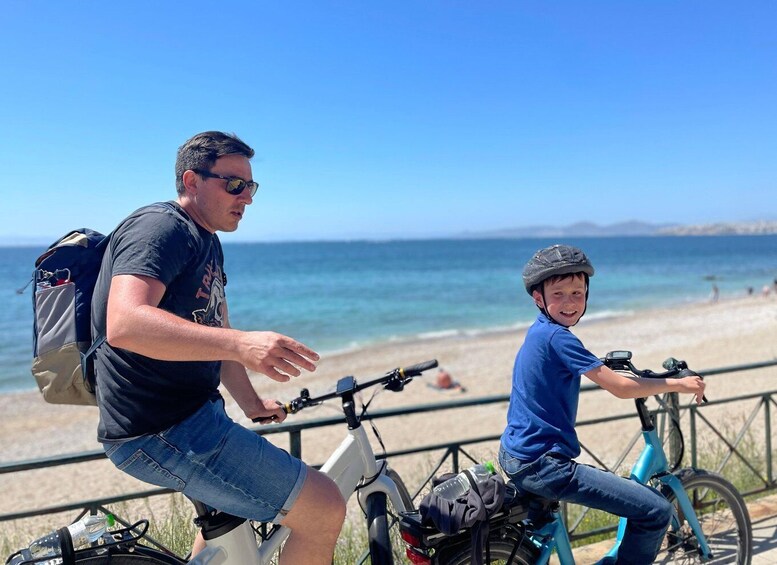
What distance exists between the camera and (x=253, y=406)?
251cm

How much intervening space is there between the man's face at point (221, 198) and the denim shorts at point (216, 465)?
2.09 ft

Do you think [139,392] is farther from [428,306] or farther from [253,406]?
[428,306]

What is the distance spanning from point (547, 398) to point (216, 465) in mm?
1394

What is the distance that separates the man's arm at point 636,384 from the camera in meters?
2.50

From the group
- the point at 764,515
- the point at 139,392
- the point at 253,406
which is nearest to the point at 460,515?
the point at 253,406

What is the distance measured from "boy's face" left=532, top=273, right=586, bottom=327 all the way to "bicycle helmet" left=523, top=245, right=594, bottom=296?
1.8 inches

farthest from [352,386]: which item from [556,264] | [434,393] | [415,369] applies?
[434,393]

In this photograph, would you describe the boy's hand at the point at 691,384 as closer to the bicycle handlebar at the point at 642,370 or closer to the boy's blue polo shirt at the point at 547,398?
the bicycle handlebar at the point at 642,370

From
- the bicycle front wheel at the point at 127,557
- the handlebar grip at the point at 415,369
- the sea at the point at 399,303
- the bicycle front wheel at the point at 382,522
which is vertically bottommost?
the sea at the point at 399,303

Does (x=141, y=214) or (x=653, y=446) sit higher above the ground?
(x=141, y=214)

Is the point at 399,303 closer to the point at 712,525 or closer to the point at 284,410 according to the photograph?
the point at 712,525

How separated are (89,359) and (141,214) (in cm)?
52

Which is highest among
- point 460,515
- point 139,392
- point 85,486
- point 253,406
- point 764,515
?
point 139,392

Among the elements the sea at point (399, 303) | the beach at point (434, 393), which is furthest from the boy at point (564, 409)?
the sea at point (399, 303)
